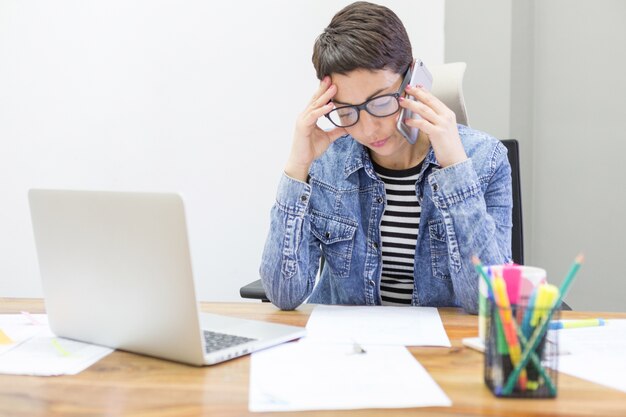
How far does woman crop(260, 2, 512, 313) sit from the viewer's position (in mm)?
1409

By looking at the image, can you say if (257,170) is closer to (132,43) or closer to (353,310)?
(132,43)

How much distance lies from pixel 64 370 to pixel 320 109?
27.8 inches

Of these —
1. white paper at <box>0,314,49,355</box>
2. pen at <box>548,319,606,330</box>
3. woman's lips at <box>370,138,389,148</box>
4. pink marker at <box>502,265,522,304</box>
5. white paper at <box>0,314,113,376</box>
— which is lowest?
pen at <box>548,319,606,330</box>

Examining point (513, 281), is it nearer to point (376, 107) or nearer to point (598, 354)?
point (598, 354)

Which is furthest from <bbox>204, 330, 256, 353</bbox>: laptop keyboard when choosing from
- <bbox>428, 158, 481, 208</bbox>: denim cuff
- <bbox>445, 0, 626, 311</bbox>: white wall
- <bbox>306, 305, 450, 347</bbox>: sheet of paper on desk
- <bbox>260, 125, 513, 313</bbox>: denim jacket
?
<bbox>445, 0, 626, 311</bbox>: white wall

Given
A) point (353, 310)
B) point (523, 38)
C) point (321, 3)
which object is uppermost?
point (321, 3)

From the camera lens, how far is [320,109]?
1452 mm

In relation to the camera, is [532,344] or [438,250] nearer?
[532,344]

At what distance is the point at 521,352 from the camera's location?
85 centimetres

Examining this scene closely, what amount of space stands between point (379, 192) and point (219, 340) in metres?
0.60

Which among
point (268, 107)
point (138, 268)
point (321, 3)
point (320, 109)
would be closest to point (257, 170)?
point (268, 107)

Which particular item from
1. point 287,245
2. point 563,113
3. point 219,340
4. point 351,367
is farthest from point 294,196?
point 563,113

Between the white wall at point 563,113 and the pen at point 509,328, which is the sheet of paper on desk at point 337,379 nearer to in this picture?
the pen at point 509,328

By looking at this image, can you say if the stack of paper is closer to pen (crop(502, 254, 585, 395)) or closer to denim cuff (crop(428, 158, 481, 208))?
pen (crop(502, 254, 585, 395))
